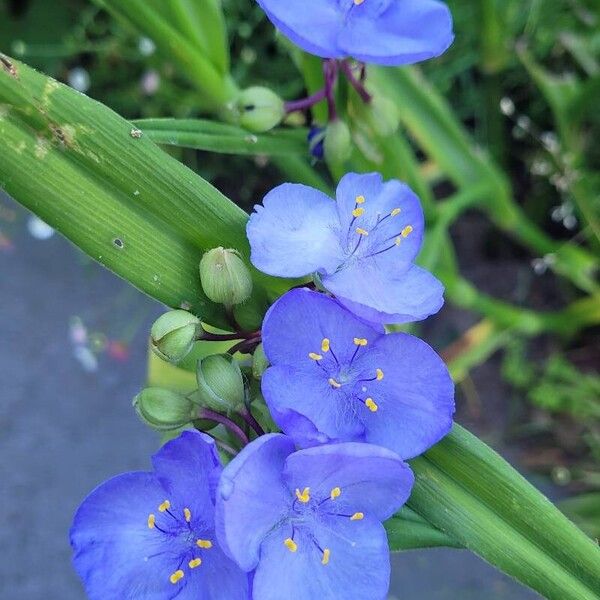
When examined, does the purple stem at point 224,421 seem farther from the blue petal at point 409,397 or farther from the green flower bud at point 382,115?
the green flower bud at point 382,115

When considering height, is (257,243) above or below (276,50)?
above

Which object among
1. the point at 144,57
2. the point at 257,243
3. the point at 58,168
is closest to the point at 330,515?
the point at 257,243

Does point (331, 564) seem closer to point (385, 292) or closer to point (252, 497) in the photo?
point (252, 497)

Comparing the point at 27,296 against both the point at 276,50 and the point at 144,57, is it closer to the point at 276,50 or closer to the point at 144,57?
the point at 144,57

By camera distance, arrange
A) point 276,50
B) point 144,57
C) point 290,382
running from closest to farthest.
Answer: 1. point 290,382
2. point 144,57
3. point 276,50

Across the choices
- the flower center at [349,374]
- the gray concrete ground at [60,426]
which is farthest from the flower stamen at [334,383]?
the gray concrete ground at [60,426]

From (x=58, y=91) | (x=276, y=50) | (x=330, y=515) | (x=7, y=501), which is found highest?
(x=58, y=91)

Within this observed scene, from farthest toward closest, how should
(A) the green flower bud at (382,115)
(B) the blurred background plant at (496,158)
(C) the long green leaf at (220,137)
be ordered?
1. (B) the blurred background plant at (496,158)
2. (A) the green flower bud at (382,115)
3. (C) the long green leaf at (220,137)
